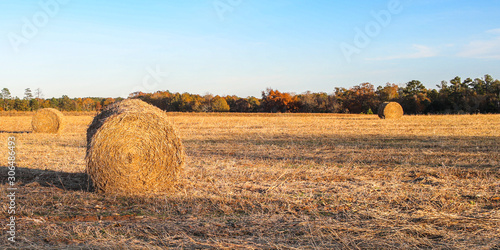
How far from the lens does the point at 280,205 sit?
658 cm

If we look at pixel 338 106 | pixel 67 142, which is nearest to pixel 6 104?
pixel 338 106

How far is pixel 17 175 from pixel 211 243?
21.2 feet

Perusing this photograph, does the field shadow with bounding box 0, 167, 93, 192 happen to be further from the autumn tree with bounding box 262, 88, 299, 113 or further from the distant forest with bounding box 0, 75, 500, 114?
the autumn tree with bounding box 262, 88, 299, 113

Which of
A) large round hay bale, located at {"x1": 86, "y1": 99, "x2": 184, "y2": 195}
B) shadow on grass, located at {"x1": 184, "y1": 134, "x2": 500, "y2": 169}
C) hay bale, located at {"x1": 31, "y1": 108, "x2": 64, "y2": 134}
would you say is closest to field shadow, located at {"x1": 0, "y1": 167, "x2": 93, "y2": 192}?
large round hay bale, located at {"x1": 86, "y1": 99, "x2": 184, "y2": 195}

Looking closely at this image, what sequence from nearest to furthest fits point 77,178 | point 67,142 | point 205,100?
point 77,178 → point 67,142 → point 205,100

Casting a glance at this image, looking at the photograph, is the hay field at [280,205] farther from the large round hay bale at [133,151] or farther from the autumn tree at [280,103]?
the autumn tree at [280,103]

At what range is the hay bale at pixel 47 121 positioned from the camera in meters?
20.5

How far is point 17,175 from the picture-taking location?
883 cm

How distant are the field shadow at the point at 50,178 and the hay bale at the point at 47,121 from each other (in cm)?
1176

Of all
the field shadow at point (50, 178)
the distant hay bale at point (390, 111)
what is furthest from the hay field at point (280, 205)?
the distant hay bale at point (390, 111)

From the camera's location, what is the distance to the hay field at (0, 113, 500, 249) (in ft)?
16.1

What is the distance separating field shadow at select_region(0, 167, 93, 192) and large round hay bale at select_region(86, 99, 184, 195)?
→ 53cm

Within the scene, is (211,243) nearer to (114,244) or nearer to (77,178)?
(114,244)

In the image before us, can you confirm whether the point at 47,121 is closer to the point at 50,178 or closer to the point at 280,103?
the point at 50,178
